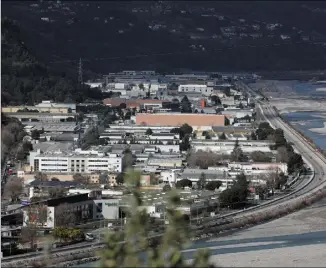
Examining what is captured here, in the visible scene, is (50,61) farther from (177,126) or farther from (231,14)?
(231,14)

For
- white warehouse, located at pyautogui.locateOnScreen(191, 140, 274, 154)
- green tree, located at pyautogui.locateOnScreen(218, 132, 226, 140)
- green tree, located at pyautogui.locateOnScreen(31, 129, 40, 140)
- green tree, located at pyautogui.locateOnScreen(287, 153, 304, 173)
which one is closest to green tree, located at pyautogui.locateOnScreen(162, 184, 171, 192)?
green tree, located at pyautogui.locateOnScreen(287, 153, 304, 173)

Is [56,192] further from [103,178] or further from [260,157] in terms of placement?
[260,157]

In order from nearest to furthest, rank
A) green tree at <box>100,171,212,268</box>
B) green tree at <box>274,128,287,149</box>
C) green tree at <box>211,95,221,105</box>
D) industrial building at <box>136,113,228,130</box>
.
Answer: green tree at <box>100,171,212,268</box> → green tree at <box>274,128,287,149</box> → industrial building at <box>136,113,228,130</box> → green tree at <box>211,95,221,105</box>

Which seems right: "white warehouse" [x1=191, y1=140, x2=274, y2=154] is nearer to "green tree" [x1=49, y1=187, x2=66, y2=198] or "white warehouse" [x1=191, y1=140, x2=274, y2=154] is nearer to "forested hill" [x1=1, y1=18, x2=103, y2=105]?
"green tree" [x1=49, y1=187, x2=66, y2=198]

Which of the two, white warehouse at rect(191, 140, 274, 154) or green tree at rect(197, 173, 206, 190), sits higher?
white warehouse at rect(191, 140, 274, 154)

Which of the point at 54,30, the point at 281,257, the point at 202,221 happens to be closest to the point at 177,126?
the point at 202,221

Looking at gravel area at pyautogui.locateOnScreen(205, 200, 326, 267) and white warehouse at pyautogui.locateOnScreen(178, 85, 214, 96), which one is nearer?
gravel area at pyautogui.locateOnScreen(205, 200, 326, 267)

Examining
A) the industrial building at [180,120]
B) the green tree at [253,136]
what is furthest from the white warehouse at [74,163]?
the industrial building at [180,120]

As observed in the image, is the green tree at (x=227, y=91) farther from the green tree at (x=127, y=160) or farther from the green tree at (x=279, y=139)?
the green tree at (x=127, y=160)
